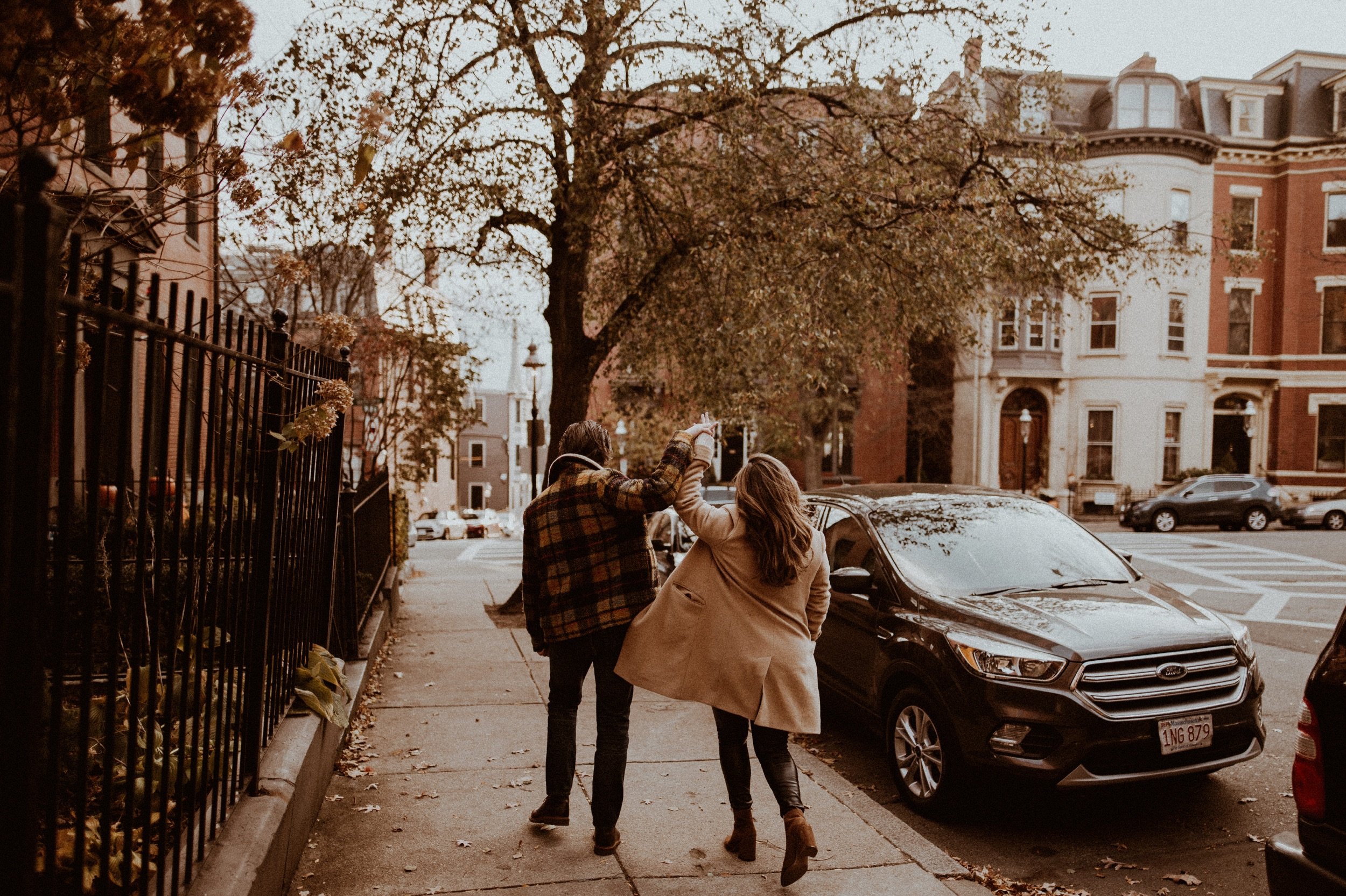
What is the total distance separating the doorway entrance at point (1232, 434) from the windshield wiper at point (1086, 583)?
32.6 metres

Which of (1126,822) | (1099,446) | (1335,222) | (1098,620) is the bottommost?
(1126,822)

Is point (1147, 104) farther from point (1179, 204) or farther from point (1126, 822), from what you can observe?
point (1126, 822)

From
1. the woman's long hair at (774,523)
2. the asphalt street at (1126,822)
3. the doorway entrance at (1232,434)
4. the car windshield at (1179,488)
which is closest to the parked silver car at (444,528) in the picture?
the car windshield at (1179,488)

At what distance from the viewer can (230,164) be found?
4492mm

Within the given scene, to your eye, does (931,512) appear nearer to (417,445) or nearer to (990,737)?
(990,737)

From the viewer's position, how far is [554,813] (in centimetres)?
449

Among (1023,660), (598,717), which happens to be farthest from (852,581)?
(598,717)

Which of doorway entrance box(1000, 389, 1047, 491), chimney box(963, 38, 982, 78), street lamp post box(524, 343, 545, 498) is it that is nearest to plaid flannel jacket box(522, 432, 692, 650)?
chimney box(963, 38, 982, 78)

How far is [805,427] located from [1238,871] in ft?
93.9

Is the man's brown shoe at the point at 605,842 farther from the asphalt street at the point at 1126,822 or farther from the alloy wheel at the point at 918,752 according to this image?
the alloy wheel at the point at 918,752

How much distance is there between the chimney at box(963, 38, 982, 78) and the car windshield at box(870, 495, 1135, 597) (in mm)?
6070

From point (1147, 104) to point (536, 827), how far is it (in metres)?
35.9

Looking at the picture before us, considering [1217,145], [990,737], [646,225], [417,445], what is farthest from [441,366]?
[1217,145]

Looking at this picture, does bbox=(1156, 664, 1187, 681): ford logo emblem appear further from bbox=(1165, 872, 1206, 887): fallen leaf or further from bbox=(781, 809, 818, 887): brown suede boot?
bbox=(781, 809, 818, 887): brown suede boot
